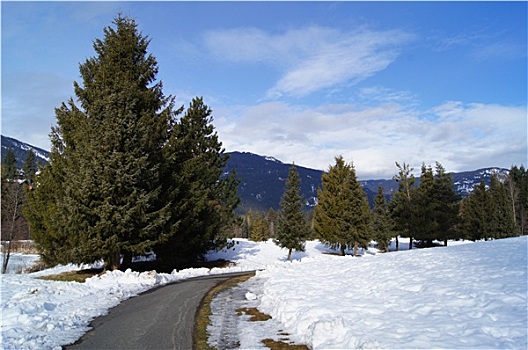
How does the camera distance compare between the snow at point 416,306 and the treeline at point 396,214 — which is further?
the treeline at point 396,214

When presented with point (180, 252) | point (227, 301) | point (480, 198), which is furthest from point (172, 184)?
point (480, 198)

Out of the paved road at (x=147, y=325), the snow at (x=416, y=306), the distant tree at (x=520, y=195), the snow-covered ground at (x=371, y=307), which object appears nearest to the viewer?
the snow at (x=416, y=306)

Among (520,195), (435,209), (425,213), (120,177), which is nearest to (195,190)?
(120,177)

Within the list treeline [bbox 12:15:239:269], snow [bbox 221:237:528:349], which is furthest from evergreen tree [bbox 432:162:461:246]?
snow [bbox 221:237:528:349]

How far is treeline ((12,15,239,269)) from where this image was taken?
19.0 m

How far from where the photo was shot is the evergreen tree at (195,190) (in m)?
24.5

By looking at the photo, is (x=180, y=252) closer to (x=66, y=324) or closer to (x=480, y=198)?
(x=66, y=324)

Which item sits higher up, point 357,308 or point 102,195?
point 102,195

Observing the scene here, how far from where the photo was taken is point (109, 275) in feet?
58.1

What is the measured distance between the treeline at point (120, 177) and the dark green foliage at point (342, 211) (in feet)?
43.6

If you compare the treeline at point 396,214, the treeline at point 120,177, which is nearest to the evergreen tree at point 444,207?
the treeline at point 396,214

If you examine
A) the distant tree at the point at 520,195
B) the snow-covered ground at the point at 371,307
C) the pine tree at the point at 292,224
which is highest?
the distant tree at the point at 520,195

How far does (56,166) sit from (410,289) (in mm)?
21340

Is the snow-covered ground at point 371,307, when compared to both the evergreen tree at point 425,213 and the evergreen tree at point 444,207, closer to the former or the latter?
the evergreen tree at point 425,213
